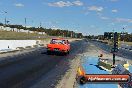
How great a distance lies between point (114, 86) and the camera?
15.6 meters

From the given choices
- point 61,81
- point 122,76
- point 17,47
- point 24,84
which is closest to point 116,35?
point 61,81

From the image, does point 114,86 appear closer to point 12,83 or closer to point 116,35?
point 12,83

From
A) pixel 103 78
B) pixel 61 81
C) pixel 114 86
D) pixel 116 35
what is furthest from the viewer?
pixel 116 35

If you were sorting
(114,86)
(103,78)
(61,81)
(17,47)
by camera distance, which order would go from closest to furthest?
1. (103,78)
2. (114,86)
3. (61,81)
4. (17,47)

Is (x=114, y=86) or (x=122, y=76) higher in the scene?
(x=122, y=76)

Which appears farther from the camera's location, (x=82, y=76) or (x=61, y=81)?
(x=61, y=81)

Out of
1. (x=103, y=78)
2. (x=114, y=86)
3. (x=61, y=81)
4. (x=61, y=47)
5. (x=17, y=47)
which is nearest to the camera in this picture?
(x=103, y=78)

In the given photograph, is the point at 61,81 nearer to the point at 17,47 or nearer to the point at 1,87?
the point at 1,87

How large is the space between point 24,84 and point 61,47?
23048 millimetres

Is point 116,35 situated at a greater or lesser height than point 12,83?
greater

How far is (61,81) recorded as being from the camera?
16.8m

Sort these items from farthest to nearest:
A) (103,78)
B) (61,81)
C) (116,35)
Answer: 1. (116,35)
2. (61,81)
3. (103,78)

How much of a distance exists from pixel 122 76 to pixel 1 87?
4885mm

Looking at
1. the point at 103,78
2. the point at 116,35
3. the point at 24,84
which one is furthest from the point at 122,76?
the point at 116,35
